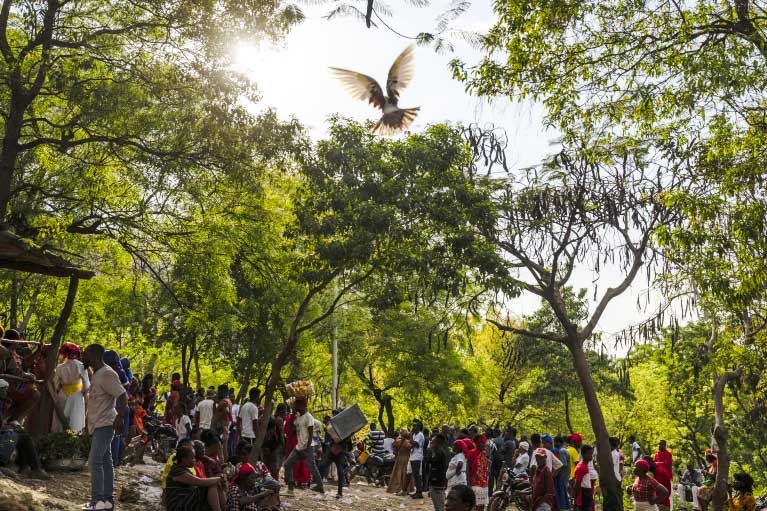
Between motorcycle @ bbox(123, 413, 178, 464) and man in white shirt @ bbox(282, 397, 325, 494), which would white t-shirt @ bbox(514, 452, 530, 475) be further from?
motorcycle @ bbox(123, 413, 178, 464)

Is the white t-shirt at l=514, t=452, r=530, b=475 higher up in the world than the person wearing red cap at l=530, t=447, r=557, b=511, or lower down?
higher up

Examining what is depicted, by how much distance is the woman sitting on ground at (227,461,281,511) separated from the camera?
969 centimetres

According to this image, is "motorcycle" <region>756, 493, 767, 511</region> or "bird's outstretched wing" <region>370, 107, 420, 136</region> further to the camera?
"bird's outstretched wing" <region>370, 107, 420, 136</region>

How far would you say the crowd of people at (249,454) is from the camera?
8.89 metres

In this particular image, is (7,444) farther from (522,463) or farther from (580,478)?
(580,478)

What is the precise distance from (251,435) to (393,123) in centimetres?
816

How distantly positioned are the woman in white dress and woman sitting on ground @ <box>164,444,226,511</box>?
3813mm

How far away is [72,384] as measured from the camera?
39.1 ft

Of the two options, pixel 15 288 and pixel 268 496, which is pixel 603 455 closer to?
pixel 268 496

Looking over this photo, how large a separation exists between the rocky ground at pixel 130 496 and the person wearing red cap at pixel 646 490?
5.91 metres

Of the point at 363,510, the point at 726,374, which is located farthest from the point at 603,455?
the point at 363,510

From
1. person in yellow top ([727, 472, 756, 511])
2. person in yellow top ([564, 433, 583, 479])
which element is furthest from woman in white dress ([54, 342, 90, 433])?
person in yellow top ([727, 472, 756, 511])

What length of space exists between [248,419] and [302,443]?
1160 mm

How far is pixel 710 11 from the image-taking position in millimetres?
10203
